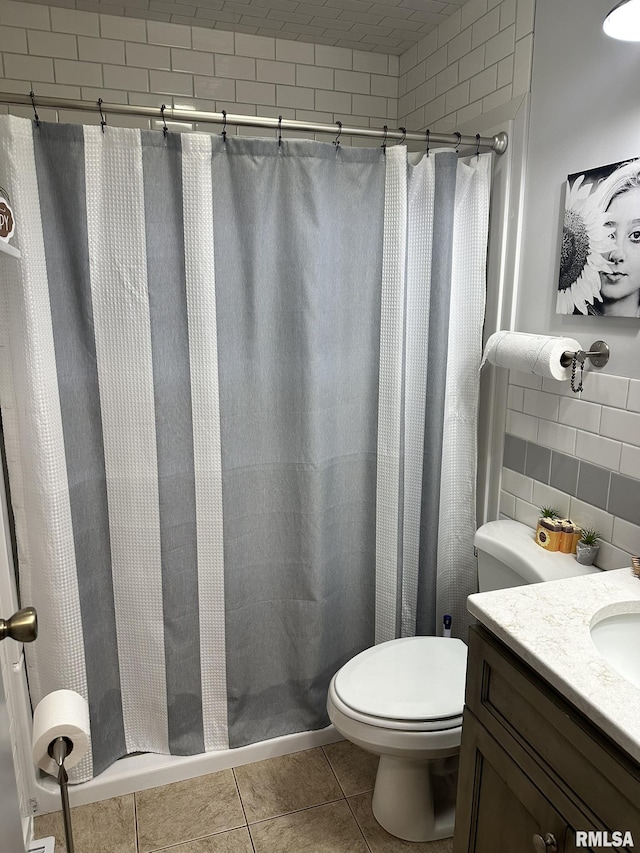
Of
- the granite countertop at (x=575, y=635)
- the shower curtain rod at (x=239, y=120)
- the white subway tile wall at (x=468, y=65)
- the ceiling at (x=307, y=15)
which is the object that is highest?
the ceiling at (x=307, y=15)

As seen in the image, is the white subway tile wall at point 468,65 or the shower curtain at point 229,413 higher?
the white subway tile wall at point 468,65

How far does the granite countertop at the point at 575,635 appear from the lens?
3.06 ft

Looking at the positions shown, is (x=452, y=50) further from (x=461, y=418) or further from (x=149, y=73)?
(x=461, y=418)

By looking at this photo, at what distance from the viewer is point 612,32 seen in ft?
4.13

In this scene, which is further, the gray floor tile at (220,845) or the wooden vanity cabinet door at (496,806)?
the gray floor tile at (220,845)

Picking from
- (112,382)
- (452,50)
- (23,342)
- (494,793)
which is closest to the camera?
(494,793)

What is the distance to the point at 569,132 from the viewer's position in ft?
5.33

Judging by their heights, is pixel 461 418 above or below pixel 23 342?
below

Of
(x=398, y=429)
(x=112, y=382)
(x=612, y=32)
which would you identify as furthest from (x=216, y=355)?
(x=612, y=32)

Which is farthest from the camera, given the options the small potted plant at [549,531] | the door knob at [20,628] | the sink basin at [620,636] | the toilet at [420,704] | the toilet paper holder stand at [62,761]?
the small potted plant at [549,531]

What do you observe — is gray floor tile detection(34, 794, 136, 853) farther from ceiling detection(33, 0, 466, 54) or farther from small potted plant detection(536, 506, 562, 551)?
ceiling detection(33, 0, 466, 54)

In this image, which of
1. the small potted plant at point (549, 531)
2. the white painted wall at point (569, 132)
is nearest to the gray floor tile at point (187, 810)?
the small potted plant at point (549, 531)

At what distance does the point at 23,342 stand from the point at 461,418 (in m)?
1.28

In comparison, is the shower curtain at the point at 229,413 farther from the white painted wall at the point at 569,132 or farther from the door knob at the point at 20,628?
the door knob at the point at 20,628
